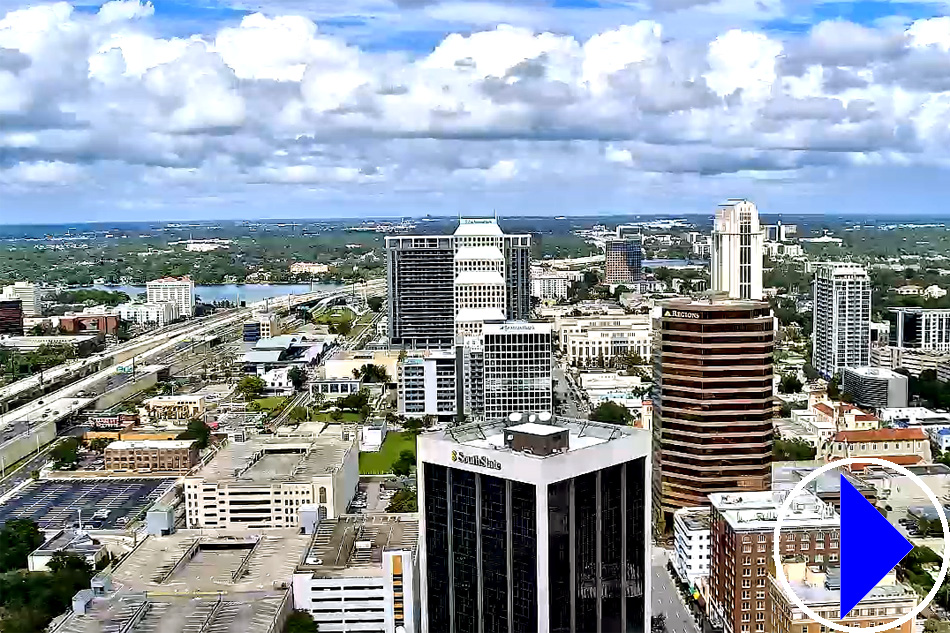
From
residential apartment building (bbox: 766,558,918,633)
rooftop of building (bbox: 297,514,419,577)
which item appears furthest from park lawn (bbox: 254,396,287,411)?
residential apartment building (bbox: 766,558,918,633)

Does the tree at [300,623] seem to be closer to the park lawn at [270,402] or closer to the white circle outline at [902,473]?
the white circle outline at [902,473]

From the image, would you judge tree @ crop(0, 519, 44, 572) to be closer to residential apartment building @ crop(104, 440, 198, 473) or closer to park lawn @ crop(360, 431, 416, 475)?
residential apartment building @ crop(104, 440, 198, 473)

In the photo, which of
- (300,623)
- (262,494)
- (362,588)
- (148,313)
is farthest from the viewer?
(148,313)

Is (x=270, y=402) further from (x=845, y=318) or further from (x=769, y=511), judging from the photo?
(x=769, y=511)

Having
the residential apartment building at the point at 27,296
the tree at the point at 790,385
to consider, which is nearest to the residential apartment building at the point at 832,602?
the tree at the point at 790,385

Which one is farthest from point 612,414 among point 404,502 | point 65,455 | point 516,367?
point 65,455

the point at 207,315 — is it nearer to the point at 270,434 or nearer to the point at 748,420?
the point at 270,434

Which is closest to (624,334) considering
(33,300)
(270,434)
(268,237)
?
(270,434)

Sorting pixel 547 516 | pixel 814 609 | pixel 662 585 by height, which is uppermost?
pixel 547 516
